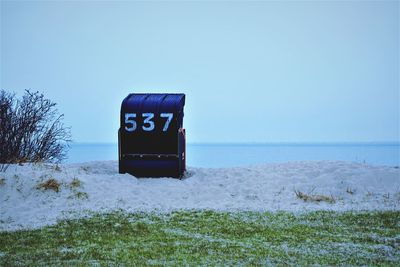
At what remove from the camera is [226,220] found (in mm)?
11539

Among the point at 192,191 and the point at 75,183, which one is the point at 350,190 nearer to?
the point at 192,191

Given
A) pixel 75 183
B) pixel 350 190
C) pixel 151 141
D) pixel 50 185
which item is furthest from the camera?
pixel 151 141

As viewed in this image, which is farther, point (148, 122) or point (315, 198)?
point (148, 122)

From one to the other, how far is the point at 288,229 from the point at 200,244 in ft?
8.25

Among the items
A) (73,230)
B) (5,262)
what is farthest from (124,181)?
(5,262)

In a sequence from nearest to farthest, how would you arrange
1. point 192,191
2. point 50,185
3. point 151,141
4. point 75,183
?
point 50,185
point 75,183
point 192,191
point 151,141

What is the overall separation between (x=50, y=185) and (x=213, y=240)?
710 cm

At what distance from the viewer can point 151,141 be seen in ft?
56.5

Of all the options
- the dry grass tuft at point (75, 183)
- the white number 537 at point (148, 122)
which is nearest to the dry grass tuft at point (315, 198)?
the white number 537 at point (148, 122)

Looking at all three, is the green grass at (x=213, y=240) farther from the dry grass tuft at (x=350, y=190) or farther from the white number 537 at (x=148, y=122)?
the white number 537 at (x=148, y=122)

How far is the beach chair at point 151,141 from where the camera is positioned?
17.2 metres

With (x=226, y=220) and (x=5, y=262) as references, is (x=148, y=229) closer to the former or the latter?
(x=226, y=220)

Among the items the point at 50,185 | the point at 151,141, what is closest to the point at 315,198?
the point at 151,141

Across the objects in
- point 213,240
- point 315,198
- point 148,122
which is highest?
point 148,122
